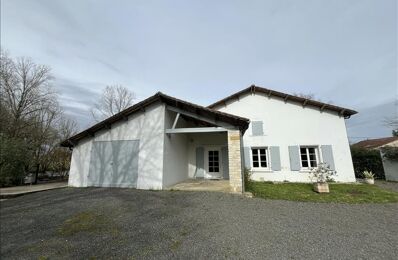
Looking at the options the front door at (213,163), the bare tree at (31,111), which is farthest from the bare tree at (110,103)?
the front door at (213,163)

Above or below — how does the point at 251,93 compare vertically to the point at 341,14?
below

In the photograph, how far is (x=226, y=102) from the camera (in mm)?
11945

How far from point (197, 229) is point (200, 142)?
25.2 ft

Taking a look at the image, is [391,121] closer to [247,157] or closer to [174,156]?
[247,157]

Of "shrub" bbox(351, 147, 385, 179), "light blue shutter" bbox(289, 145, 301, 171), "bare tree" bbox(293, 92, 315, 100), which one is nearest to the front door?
"light blue shutter" bbox(289, 145, 301, 171)

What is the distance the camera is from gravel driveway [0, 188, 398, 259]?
9.19ft

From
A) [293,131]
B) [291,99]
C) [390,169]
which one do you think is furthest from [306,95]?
[293,131]

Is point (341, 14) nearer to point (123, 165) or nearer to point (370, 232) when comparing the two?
point (370, 232)

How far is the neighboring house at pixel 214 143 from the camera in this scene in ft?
24.8

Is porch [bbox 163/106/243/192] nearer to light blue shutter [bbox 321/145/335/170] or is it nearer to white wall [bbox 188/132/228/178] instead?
white wall [bbox 188/132/228/178]

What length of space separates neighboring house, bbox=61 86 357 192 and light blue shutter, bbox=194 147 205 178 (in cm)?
6

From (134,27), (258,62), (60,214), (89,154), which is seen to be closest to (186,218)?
(60,214)

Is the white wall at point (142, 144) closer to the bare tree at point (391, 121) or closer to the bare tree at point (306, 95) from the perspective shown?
the bare tree at point (391, 121)

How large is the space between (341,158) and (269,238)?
939cm
